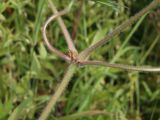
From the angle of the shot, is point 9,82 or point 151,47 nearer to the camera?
point 9,82

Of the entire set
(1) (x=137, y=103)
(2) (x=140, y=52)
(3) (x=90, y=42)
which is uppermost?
(3) (x=90, y=42)

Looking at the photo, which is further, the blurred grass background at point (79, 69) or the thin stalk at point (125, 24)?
the blurred grass background at point (79, 69)

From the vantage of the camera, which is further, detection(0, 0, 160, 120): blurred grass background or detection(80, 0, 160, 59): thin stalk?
detection(0, 0, 160, 120): blurred grass background

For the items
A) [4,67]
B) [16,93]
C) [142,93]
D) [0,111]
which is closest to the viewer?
[0,111]

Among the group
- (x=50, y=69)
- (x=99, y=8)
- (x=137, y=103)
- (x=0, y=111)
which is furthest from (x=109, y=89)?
(x=0, y=111)

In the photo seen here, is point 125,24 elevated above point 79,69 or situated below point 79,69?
above

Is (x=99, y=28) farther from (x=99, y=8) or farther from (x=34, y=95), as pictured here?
(x=34, y=95)

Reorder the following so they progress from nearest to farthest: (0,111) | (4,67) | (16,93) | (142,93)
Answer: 1. (0,111)
2. (16,93)
3. (4,67)
4. (142,93)

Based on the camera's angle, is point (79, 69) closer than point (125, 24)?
No
